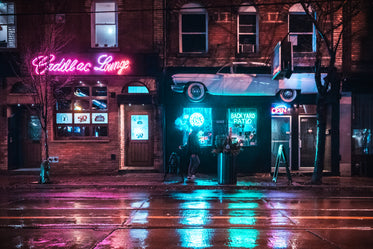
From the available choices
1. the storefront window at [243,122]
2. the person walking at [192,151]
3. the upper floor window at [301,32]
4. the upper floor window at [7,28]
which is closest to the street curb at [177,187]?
the person walking at [192,151]

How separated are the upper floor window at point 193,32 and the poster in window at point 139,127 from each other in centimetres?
351

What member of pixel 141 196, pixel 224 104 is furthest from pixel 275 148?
pixel 141 196

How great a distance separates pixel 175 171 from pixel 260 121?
4.27 metres

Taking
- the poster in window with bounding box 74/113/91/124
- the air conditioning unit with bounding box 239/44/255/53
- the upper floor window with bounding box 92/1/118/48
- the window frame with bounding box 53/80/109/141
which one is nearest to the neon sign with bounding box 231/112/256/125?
the air conditioning unit with bounding box 239/44/255/53

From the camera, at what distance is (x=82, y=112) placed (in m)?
14.4

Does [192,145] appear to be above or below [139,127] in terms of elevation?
below

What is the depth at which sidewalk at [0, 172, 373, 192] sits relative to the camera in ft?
38.3

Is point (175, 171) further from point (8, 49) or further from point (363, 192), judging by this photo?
point (8, 49)

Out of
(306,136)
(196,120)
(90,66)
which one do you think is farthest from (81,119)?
(306,136)

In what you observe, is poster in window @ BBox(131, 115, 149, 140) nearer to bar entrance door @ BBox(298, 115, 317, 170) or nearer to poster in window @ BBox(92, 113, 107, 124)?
poster in window @ BBox(92, 113, 107, 124)

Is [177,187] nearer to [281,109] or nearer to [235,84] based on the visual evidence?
[235,84]

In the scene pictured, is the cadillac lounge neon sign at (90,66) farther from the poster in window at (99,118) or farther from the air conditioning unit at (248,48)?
the air conditioning unit at (248,48)

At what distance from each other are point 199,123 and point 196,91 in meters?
1.48

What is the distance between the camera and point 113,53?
14.0 metres
